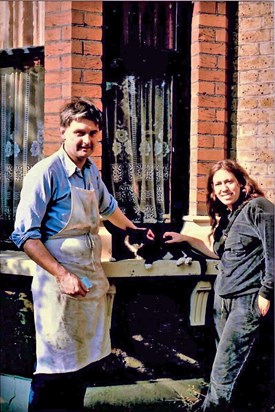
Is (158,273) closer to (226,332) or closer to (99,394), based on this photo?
(226,332)

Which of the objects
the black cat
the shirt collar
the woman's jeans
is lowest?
the woman's jeans

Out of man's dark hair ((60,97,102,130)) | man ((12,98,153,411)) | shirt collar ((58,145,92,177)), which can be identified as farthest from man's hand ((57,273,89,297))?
man's dark hair ((60,97,102,130))

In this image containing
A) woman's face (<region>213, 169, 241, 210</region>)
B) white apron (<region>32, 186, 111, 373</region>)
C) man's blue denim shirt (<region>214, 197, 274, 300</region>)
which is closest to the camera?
white apron (<region>32, 186, 111, 373</region>)

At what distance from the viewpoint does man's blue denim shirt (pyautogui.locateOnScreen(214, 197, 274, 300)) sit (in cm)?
348

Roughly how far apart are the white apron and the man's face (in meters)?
0.21

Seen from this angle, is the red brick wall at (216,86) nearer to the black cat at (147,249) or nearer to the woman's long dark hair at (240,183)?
the woman's long dark hair at (240,183)

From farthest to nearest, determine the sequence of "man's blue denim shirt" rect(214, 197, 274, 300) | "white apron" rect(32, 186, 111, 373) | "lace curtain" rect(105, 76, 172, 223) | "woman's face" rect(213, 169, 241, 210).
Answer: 1. "lace curtain" rect(105, 76, 172, 223)
2. "woman's face" rect(213, 169, 241, 210)
3. "man's blue denim shirt" rect(214, 197, 274, 300)
4. "white apron" rect(32, 186, 111, 373)

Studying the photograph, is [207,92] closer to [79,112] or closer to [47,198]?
[79,112]

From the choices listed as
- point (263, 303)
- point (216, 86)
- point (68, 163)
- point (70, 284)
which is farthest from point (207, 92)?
point (70, 284)

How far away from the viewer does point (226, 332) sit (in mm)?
3602

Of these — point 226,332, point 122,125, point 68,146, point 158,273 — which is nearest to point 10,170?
point 68,146

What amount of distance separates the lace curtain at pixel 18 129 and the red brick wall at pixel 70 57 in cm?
9

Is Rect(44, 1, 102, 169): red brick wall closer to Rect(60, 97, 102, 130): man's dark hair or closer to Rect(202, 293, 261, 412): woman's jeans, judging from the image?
Rect(60, 97, 102, 130): man's dark hair

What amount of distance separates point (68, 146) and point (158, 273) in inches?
40.3
